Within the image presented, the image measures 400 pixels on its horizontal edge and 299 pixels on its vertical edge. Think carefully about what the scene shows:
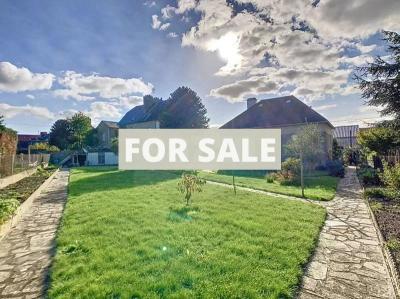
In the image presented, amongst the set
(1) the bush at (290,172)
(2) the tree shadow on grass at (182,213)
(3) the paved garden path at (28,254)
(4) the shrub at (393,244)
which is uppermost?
(1) the bush at (290,172)

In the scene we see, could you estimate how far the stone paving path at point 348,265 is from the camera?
367 centimetres

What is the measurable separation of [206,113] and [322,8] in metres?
21.1

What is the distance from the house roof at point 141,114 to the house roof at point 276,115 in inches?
478

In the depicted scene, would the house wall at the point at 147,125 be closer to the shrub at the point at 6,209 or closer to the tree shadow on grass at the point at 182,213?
the tree shadow on grass at the point at 182,213

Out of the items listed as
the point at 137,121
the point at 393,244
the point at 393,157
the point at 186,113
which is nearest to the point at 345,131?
the point at 186,113

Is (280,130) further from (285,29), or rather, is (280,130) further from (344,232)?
(344,232)

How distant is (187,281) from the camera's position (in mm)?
3855

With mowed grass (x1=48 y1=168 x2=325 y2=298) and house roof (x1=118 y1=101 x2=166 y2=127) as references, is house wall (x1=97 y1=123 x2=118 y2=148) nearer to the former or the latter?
house roof (x1=118 y1=101 x2=166 y2=127)

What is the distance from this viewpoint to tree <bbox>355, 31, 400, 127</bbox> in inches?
437

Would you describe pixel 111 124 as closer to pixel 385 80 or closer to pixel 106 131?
pixel 106 131

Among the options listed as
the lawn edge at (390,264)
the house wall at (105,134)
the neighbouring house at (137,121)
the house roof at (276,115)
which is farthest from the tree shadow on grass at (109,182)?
the house wall at (105,134)

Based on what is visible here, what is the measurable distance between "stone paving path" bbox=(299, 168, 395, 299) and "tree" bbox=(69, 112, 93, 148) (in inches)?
1918

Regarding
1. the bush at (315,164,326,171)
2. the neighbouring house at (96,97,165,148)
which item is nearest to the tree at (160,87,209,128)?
the neighbouring house at (96,97,165,148)

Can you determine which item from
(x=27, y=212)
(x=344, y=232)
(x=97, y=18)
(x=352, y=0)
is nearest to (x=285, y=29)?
(x=352, y=0)
